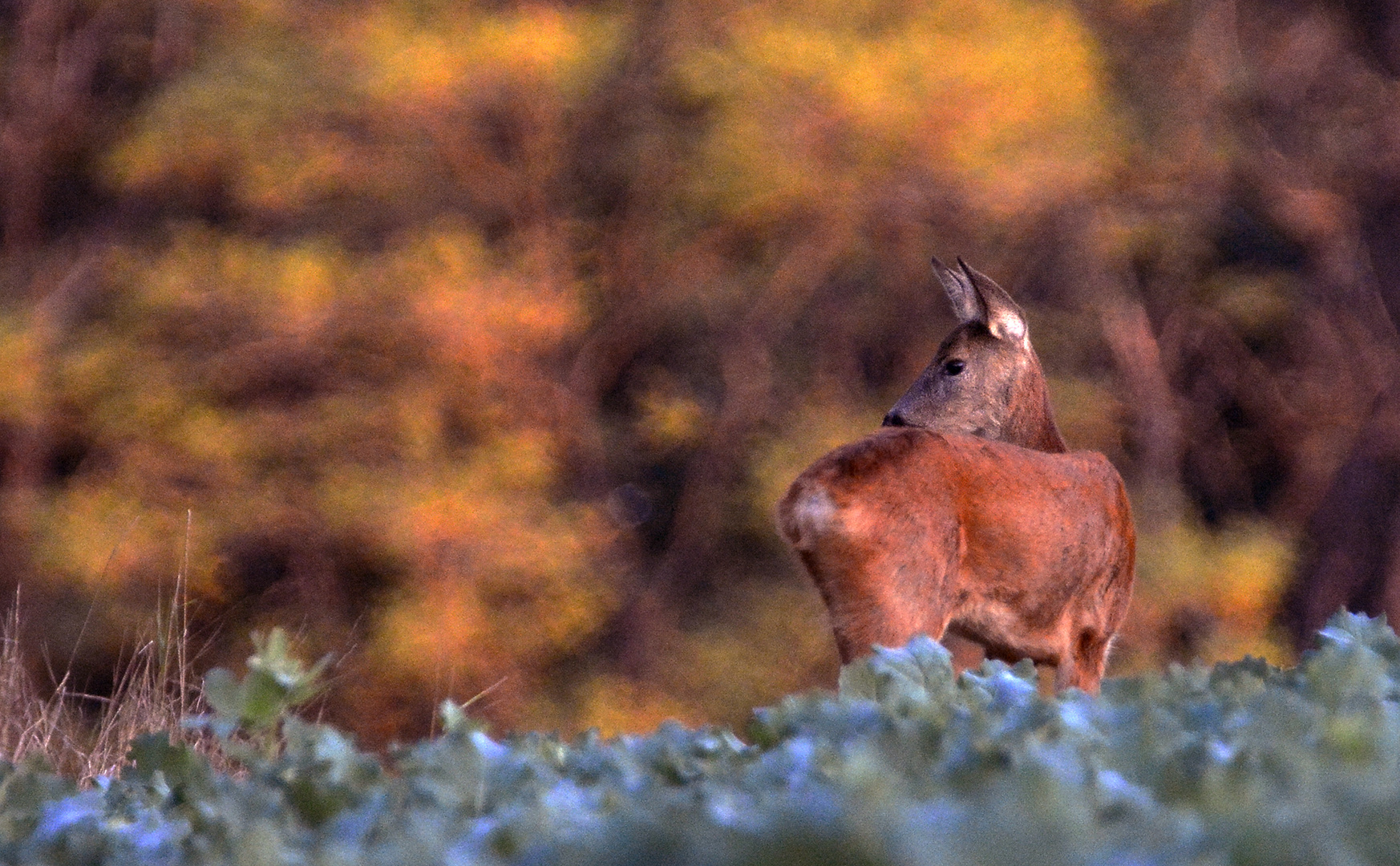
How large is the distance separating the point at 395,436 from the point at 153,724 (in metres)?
8.11

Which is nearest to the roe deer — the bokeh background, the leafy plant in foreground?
the leafy plant in foreground

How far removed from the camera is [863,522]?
3.95 metres

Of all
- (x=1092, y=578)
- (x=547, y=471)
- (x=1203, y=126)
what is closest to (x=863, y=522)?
(x=1092, y=578)

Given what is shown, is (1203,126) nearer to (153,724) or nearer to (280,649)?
(153,724)

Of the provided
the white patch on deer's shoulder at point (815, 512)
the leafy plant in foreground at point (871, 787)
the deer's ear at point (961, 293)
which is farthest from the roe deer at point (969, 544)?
the leafy plant in foreground at point (871, 787)

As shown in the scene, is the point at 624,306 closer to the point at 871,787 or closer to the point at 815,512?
the point at 815,512

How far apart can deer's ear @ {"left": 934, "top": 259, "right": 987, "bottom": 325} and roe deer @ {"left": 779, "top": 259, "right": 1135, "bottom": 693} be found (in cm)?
94

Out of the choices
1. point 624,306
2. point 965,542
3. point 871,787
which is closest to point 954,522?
point 965,542

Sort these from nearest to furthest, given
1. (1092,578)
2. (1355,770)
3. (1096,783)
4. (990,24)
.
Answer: (1355,770) < (1096,783) < (1092,578) < (990,24)

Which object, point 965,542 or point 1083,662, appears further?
point 1083,662

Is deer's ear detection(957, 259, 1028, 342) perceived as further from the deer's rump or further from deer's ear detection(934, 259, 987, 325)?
the deer's rump

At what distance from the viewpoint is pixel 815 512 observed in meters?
3.96

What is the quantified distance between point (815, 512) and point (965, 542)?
0.40 metres

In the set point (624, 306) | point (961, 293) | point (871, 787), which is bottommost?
point (624, 306)
